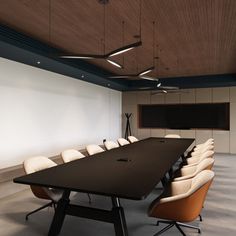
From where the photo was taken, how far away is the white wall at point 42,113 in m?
4.64

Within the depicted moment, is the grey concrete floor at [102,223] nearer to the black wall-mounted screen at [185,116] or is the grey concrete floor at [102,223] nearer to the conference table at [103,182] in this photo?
the conference table at [103,182]

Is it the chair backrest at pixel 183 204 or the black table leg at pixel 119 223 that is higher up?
the chair backrest at pixel 183 204

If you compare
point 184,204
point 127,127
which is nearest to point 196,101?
point 127,127

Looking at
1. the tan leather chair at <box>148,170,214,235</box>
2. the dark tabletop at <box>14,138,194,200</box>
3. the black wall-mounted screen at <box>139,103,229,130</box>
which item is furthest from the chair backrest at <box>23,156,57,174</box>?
the black wall-mounted screen at <box>139,103,229,130</box>

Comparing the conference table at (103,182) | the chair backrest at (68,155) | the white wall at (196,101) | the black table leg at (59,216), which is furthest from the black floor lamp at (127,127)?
the black table leg at (59,216)

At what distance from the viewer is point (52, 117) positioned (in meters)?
5.82

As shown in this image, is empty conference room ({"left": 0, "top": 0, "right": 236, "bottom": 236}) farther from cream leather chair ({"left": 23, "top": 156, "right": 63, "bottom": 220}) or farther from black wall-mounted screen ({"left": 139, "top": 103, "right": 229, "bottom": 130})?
black wall-mounted screen ({"left": 139, "top": 103, "right": 229, "bottom": 130})

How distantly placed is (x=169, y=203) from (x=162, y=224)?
0.87 m

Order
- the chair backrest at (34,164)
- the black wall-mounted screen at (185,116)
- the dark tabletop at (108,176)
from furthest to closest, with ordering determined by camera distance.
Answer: the black wall-mounted screen at (185,116)
the chair backrest at (34,164)
the dark tabletop at (108,176)

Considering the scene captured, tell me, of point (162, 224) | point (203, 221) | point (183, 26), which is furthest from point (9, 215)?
point (183, 26)

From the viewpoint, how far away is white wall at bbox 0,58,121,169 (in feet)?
15.2

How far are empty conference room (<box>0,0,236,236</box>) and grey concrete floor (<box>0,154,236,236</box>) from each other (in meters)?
0.01

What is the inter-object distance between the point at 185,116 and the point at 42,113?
585cm

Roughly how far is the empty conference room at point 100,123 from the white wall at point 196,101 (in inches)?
5.3
